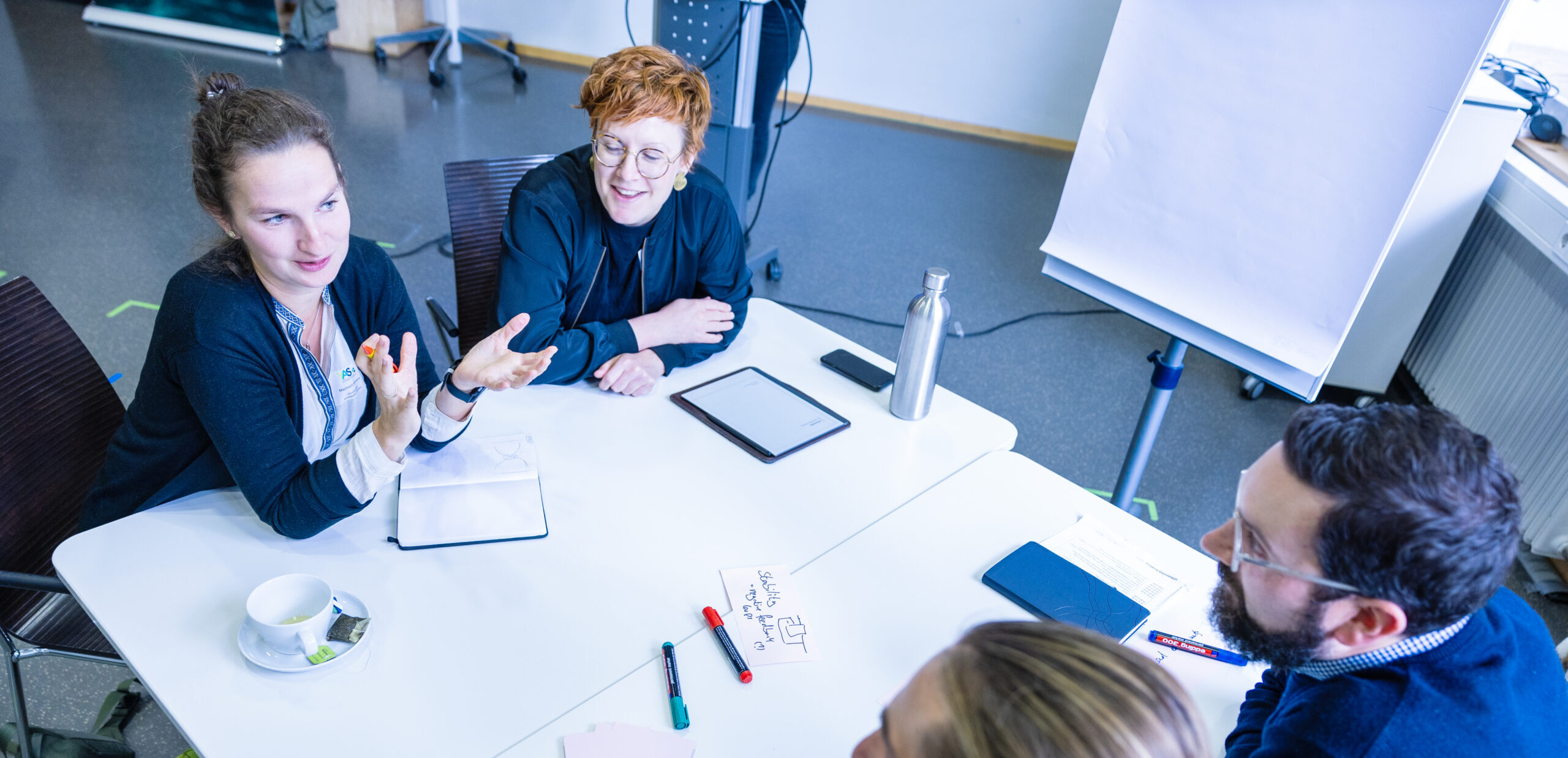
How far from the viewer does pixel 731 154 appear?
111 inches

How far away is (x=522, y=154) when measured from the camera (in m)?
3.30

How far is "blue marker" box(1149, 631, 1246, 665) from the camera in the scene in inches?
44.4

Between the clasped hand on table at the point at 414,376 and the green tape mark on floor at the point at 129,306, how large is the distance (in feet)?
7.13

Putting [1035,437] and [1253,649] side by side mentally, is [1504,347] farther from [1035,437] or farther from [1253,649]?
[1253,649]

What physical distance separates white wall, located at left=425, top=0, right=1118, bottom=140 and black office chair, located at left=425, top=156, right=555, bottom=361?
11.9 ft

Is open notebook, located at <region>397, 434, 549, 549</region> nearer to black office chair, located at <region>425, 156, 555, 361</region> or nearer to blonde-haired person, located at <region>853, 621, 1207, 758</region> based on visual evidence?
black office chair, located at <region>425, 156, 555, 361</region>

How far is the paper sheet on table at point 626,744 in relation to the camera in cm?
93

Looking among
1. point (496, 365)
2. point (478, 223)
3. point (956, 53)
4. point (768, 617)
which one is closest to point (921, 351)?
point (768, 617)

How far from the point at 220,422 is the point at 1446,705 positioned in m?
1.37

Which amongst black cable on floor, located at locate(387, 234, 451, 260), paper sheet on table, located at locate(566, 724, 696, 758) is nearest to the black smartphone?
paper sheet on table, located at locate(566, 724, 696, 758)

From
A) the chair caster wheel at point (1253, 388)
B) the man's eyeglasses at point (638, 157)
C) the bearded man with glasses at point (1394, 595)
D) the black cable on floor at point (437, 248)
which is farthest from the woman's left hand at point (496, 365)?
the chair caster wheel at point (1253, 388)

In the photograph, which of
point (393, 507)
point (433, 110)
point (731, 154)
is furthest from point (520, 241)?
point (433, 110)

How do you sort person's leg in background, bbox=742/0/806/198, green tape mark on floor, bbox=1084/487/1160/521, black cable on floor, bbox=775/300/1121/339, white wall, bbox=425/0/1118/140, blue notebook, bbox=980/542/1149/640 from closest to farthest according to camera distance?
blue notebook, bbox=980/542/1149/640 → green tape mark on floor, bbox=1084/487/1160/521 → person's leg in background, bbox=742/0/806/198 → black cable on floor, bbox=775/300/1121/339 → white wall, bbox=425/0/1118/140

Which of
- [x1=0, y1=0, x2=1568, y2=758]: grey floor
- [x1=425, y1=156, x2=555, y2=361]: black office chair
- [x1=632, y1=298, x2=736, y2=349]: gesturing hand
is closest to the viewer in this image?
[x1=632, y1=298, x2=736, y2=349]: gesturing hand
